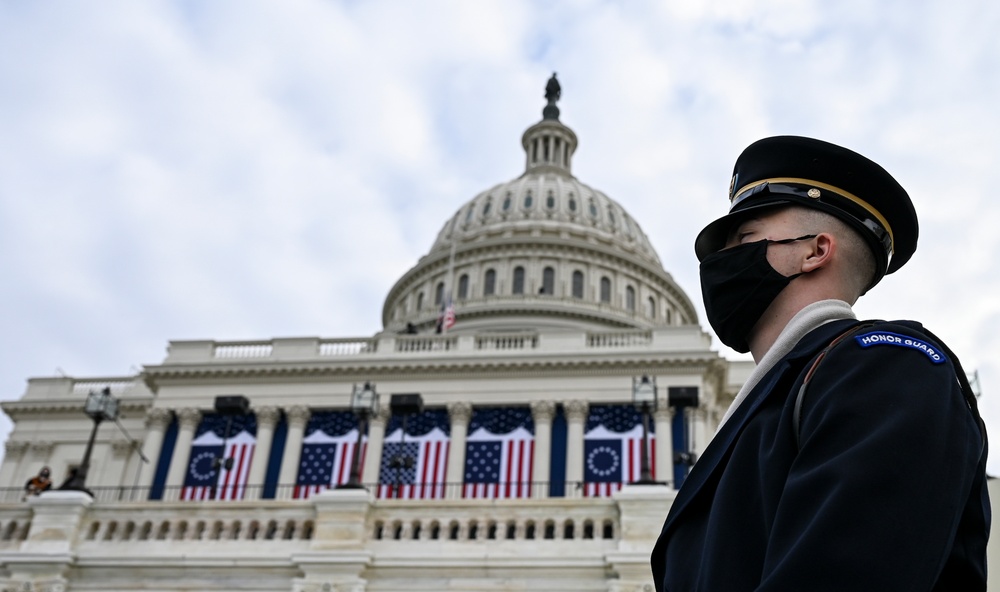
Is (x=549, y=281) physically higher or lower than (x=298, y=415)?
higher

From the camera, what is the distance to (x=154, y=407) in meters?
45.5

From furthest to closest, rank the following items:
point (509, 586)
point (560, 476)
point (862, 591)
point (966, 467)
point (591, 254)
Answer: point (591, 254) → point (560, 476) → point (509, 586) → point (966, 467) → point (862, 591)

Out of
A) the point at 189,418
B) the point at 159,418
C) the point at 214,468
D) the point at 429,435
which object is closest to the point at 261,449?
the point at 214,468

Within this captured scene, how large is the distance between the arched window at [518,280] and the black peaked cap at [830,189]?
62.5 meters

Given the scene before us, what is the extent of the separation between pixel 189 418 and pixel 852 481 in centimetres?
4542

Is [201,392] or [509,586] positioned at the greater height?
[201,392]

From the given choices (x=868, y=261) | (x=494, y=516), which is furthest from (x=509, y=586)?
(x=868, y=261)

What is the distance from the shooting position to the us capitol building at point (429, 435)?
2048 cm

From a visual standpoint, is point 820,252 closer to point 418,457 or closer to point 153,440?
point 418,457

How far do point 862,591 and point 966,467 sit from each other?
17.8 inches

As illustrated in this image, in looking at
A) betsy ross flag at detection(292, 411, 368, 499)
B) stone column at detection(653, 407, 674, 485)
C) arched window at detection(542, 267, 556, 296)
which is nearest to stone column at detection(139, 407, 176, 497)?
betsy ross flag at detection(292, 411, 368, 499)

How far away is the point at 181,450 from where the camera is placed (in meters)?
43.7

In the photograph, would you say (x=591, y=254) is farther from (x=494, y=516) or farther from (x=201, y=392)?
(x=494, y=516)

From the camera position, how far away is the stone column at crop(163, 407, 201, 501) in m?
41.7
